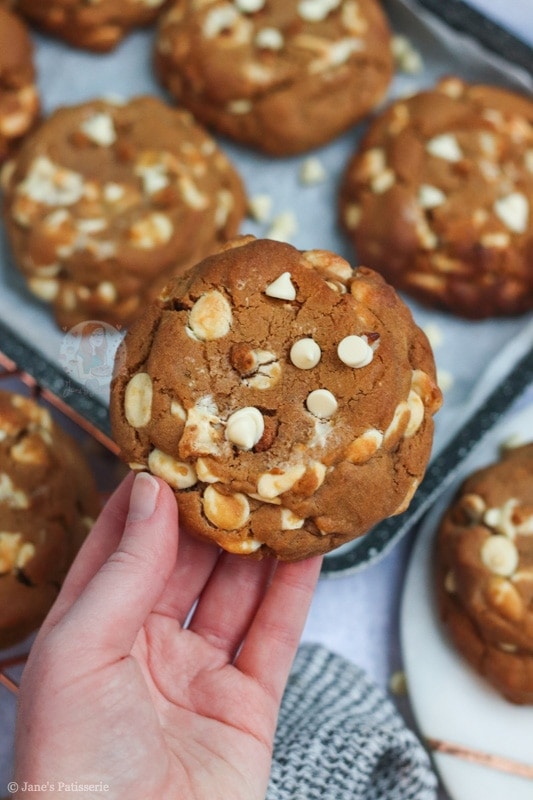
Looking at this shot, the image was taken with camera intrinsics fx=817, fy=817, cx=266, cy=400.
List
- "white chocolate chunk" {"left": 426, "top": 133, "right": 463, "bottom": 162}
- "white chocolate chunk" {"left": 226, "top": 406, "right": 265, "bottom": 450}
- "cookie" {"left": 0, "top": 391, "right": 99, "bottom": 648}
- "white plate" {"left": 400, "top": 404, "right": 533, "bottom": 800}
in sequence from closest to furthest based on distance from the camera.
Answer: "white chocolate chunk" {"left": 226, "top": 406, "right": 265, "bottom": 450}, "cookie" {"left": 0, "top": 391, "right": 99, "bottom": 648}, "white plate" {"left": 400, "top": 404, "right": 533, "bottom": 800}, "white chocolate chunk" {"left": 426, "top": 133, "right": 463, "bottom": 162}

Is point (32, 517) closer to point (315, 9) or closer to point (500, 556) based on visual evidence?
point (500, 556)

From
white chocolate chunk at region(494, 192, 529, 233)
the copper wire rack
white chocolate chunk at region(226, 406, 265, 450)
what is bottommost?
the copper wire rack

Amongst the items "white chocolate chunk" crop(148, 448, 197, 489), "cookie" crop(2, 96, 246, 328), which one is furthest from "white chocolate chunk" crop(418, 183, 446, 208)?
"white chocolate chunk" crop(148, 448, 197, 489)

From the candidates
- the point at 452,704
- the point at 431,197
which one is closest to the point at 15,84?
the point at 431,197

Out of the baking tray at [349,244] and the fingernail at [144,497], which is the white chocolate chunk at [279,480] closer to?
the fingernail at [144,497]

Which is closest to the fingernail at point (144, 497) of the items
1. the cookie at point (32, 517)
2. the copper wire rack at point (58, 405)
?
the cookie at point (32, 517)

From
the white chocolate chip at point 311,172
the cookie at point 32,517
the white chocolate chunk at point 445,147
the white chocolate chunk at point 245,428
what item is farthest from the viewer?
the white chocolate chip at point 311,172

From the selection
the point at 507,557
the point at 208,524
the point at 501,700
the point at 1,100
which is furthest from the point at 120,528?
the point at 1,100

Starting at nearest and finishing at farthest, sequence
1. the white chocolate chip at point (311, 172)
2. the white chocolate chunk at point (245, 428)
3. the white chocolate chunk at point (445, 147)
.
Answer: the white chocolate chunk at point (245, 428)
the white chocolate chunk at point (445, 147)
the white chocolate chip at point (311, 172)

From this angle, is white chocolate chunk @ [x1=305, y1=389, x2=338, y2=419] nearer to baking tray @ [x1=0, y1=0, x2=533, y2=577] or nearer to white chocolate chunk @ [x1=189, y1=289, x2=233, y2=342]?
white chocolate chunk @ [x1=189, y1=289, x2=233, y2=342]
